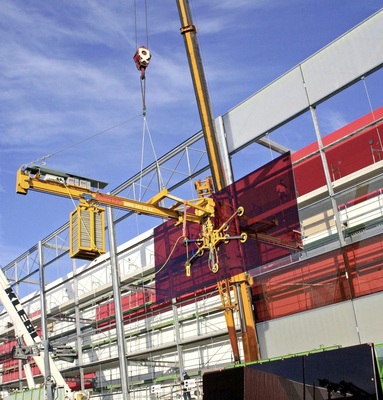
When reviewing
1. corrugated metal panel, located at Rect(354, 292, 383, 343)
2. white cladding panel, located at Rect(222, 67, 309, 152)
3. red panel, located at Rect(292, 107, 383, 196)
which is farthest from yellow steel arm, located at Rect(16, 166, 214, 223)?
corrugated metal panel, located at Rect(354, 292, 383, 343)

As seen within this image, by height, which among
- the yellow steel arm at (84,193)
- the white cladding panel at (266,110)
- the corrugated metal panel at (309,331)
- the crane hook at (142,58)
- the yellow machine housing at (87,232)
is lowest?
the corrugated metal panel at (309,331)

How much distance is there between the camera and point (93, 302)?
33.1 metres

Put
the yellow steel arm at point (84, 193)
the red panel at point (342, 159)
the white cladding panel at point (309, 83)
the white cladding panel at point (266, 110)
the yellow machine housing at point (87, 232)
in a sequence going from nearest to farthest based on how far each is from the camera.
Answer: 1. the yellow machine housing at point (87, 232)
2. the yellow steel arm at point (84, 193)
3. the white cladding panel at point (309, 83)
4. the red panel at point (342, 159)
5. the white cladding panel at point (266, 110)

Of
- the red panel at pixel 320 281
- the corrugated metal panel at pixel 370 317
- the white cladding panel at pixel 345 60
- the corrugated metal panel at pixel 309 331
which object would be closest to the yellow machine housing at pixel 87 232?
the red panel at pixel 320 281

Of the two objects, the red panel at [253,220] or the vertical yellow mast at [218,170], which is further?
the vertical yellow mast at [218,170]

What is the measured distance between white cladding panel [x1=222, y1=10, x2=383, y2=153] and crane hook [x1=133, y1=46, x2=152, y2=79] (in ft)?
13.1

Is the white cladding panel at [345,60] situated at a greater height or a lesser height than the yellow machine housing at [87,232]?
greater

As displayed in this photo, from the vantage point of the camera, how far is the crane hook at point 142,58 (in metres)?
20.8

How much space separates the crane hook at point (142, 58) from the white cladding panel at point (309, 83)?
3993mm

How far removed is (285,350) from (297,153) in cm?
841

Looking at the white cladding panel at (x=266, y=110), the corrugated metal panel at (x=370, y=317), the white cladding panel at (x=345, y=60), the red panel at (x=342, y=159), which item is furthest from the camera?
the white cladding panel at (x=266, y=110)

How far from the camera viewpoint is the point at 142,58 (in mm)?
20797

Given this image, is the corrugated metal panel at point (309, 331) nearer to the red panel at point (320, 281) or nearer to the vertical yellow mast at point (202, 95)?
the red panel at point (320, 281)

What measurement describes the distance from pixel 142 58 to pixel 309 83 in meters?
6.76
